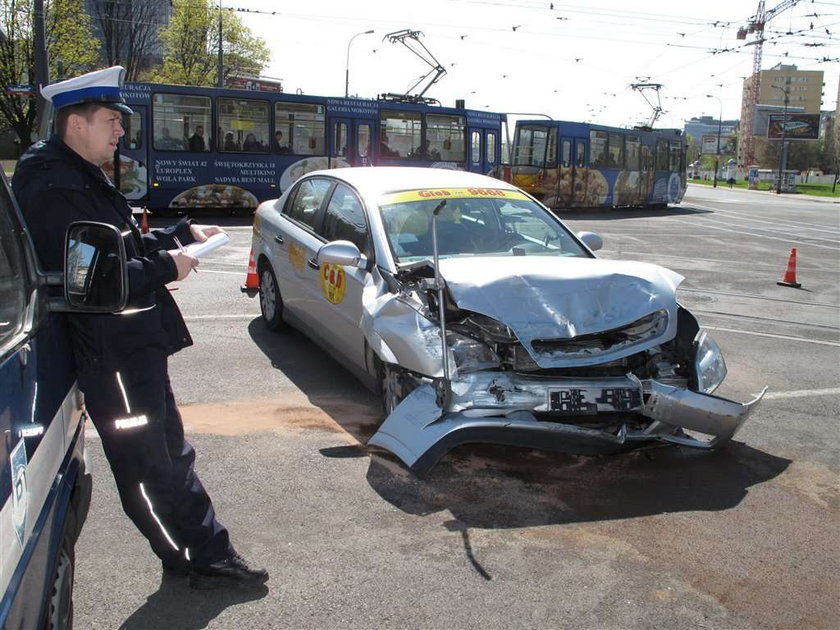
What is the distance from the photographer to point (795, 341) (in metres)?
8.41

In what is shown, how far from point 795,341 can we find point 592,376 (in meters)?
4.88

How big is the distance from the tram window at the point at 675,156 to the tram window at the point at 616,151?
13.1 feet

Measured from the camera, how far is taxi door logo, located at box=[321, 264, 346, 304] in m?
5.71

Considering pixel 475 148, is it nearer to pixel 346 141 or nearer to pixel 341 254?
pixel 346 141

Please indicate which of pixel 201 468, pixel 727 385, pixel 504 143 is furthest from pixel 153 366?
pixel 504 143

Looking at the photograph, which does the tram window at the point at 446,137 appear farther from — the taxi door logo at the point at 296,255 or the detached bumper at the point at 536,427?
the detached bumper at the point at 536,427

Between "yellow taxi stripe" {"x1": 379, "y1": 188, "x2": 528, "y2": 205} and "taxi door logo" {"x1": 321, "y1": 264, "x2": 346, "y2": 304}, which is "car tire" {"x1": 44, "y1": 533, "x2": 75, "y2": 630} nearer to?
"taxi door logo" {"x1": 321, "y1": 264, "x2": 346, "y2": 304}

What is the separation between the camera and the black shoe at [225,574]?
3168 millimetres

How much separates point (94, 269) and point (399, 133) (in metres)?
21.7

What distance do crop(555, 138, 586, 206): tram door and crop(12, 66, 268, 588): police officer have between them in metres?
26.3

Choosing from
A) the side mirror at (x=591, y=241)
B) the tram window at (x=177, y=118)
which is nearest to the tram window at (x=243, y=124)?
the tram window at (x=177, y=118)

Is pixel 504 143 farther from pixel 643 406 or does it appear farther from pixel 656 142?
pixel 643 406

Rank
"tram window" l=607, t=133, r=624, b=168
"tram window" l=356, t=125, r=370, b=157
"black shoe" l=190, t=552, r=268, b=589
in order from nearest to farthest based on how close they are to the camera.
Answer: "black shoe" l=190, t=552, r=268, b=589 < "tram window" l=356, t=125, r=370, b=157 < "tram window" l=607, t=133, r=624, b=168

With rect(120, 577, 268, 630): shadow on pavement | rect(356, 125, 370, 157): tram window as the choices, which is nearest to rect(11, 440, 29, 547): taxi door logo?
rect(120, 577, 268, 630): shadow on pavement
